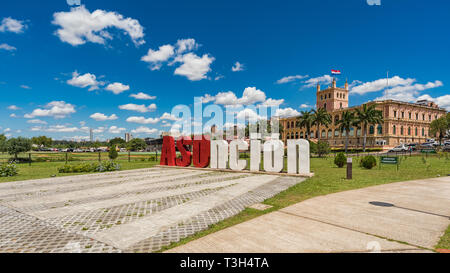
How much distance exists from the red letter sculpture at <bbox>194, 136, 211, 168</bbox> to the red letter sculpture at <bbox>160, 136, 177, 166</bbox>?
308 cm

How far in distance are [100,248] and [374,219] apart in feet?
21.4

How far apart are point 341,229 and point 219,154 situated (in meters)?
14.7

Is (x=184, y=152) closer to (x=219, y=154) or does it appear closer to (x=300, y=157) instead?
(x=219, y=154)

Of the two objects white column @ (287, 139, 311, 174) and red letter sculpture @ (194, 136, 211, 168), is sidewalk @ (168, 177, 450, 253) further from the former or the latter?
red letter sculpture @ (194, 136, 211, 168)

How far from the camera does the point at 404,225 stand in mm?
5609

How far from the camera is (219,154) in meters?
19.7

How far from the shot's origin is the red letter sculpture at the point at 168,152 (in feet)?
74.8

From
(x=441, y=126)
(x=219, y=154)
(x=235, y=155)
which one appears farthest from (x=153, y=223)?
(x=441, y=126)

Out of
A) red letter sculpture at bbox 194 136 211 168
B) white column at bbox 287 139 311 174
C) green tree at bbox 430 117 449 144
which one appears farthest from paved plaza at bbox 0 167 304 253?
green tree at bbox 430 117 449 144

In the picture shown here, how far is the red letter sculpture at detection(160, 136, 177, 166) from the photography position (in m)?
22.8

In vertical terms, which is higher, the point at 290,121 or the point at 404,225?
the point at 290,121

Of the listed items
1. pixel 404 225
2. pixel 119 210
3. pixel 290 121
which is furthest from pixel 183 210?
pixel 290 121

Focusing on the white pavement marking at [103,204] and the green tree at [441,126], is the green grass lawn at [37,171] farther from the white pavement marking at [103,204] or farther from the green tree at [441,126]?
the green tree at [441,126]
